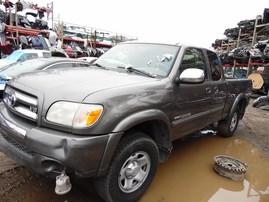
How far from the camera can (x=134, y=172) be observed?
Result: 107 inches

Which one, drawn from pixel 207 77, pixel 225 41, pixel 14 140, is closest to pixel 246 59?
pixel 225 41

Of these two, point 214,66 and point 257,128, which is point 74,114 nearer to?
point 214,66

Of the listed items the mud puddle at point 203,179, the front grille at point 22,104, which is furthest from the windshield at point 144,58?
the mud puddle at point 203,179

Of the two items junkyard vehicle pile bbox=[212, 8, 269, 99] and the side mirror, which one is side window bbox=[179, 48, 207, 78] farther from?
junkyard vehicle pile bbox=[212, 8, 269, 99]

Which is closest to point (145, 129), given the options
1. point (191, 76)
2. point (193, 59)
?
point (191, 76)

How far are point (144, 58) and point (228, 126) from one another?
292 cm

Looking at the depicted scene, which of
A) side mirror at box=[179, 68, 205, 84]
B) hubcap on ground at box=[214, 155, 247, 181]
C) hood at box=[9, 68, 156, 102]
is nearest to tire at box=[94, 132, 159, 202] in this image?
hood at box=[9, 68, 156, 102]

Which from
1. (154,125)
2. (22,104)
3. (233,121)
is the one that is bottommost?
(233,121)

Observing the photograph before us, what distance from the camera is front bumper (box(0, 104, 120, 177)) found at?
6.97 feet

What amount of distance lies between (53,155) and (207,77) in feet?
9.00

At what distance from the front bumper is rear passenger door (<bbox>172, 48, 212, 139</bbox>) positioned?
3.85 ft

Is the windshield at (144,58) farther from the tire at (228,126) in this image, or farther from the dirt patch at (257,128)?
the dirt patch at (257,128)

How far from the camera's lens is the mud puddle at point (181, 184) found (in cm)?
288

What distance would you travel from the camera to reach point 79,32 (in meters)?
20.5
